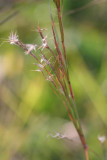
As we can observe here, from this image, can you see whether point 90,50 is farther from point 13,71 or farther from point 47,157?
point 47,157

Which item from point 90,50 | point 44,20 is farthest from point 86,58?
point 44,20

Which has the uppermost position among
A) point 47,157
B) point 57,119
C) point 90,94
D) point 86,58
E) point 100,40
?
point 100,40

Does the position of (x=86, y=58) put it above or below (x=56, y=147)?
above

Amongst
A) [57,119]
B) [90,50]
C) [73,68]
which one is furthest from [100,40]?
[57,119]

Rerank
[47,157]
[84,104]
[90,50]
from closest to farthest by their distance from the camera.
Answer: [47,157] → [84,104] → [90,50]

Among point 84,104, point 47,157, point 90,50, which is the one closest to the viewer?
point 47,157

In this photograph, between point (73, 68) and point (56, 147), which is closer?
point (56, 147)
